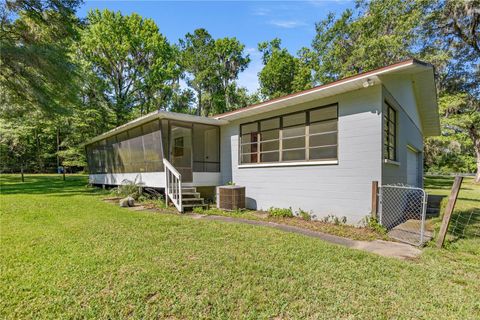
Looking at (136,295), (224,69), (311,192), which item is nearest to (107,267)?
(136,295)

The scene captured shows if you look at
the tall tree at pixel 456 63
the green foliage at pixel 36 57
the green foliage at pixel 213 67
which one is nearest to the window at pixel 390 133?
the tall tree at pixel 456 63

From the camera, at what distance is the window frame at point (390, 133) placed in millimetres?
6065

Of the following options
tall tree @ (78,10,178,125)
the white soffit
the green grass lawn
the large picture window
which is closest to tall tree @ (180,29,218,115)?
tall tree @ (78,10,178,125)

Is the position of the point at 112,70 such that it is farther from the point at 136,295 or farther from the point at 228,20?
the point at 136,295

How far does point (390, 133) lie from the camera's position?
671 cm

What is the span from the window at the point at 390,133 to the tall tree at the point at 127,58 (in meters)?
19.8

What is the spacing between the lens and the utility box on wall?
25.1 ft

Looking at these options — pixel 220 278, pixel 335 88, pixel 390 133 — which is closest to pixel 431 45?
pixel 390 133

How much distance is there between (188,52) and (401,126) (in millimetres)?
23992

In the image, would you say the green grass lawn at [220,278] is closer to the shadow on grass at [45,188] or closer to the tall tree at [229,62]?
the shadow on grass at [45,188]

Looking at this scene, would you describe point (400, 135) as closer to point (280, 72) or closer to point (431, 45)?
point (431, 45)

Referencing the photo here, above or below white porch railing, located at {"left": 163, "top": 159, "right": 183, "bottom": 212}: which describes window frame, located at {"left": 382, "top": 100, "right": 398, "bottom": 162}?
above

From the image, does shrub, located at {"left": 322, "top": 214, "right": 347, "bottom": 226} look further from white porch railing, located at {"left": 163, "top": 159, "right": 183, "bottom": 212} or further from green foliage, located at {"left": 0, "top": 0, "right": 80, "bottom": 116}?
green foliage, located at {"left": 0, "top": 0, "right": 80, "bottom": 116}

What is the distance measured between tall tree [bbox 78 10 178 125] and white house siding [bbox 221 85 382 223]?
1811 cm
